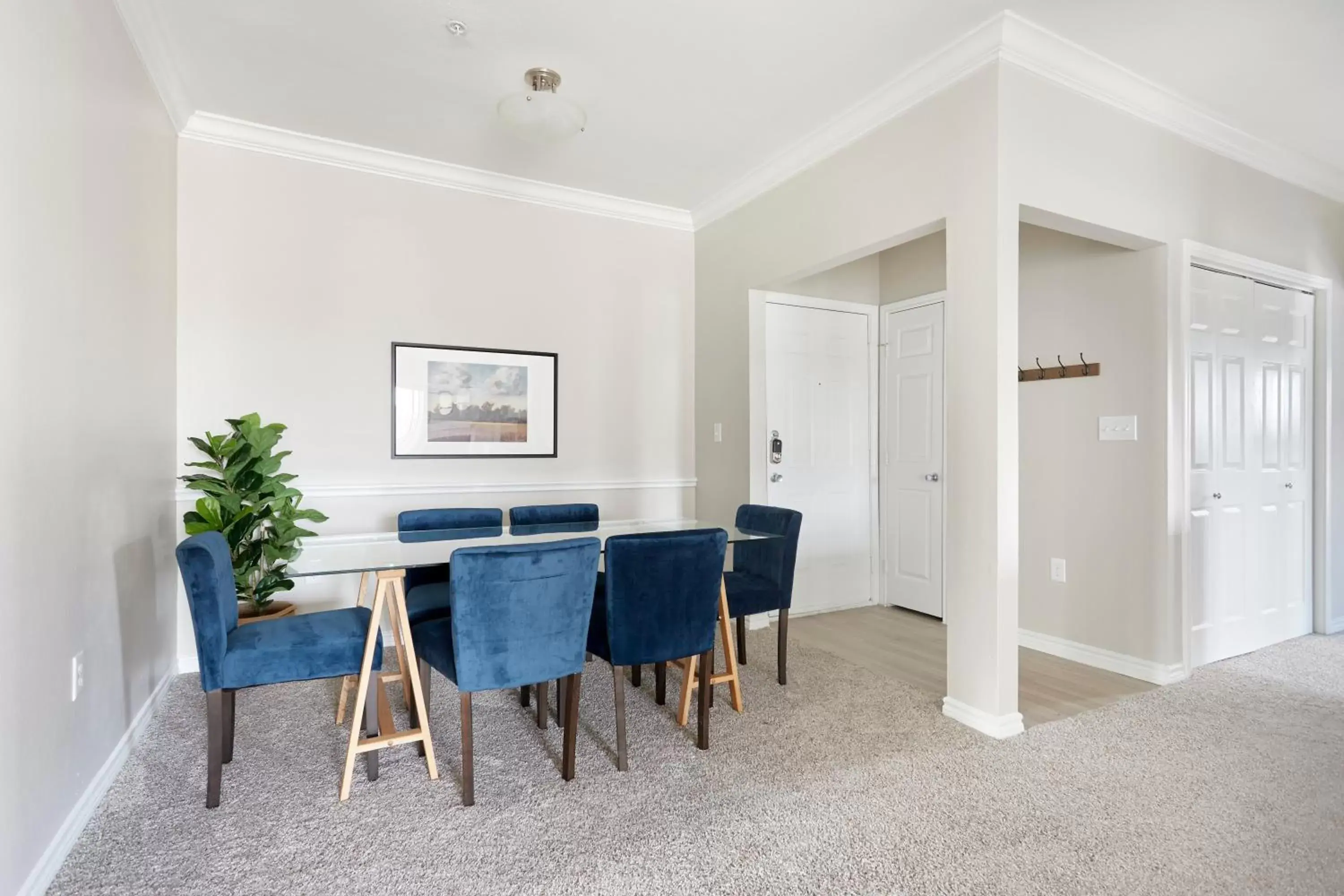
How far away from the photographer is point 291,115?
11.0 feet

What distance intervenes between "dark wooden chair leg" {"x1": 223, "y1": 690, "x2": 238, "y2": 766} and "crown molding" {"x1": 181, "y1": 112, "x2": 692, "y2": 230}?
8.96 ft

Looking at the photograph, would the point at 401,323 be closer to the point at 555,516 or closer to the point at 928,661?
the point at 555,516

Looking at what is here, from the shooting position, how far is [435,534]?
296 centimetres

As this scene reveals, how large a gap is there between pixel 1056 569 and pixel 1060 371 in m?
1.06

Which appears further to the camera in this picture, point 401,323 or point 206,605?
point 401,323

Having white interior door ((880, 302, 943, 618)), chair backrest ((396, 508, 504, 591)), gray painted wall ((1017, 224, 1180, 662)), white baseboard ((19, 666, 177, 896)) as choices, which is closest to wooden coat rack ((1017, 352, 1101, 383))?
gray painted wall ((1017, 224, 1180, 662))

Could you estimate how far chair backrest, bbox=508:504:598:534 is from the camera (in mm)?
3525

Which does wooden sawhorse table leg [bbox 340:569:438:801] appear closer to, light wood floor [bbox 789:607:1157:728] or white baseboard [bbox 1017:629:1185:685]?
light wood floor [bbox 789:607:1157:728]

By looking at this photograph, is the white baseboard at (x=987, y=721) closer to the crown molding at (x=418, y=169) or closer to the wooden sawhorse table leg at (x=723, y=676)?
the wooden sawhorse table leg at (x=723, y=676)

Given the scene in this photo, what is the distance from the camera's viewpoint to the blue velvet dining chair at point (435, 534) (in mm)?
2807

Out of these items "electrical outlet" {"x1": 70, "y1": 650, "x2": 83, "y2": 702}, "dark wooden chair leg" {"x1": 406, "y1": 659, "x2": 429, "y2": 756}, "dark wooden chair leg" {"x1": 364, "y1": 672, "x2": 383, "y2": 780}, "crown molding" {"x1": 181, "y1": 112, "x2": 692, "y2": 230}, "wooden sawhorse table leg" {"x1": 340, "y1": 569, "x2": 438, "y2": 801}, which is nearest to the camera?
"electrical outlet" {"x1": 70, "y1": 650, "x2": 83, "y2": 702}

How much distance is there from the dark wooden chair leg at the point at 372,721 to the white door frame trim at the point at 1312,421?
11.4 ft

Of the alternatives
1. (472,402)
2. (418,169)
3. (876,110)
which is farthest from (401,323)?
(876,110)

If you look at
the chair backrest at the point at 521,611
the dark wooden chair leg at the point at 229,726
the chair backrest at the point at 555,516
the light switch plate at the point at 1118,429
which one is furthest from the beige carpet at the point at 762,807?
the light switch plate at the point at 1118,429
